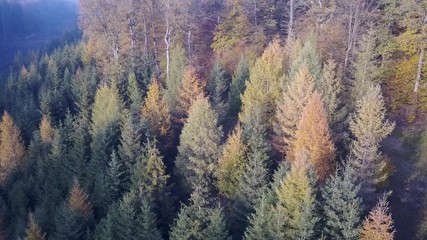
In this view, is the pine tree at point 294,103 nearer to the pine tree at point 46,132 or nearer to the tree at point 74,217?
the tree at point 74,217

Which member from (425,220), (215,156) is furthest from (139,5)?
(425,220)

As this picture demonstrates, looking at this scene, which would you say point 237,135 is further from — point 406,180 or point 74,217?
point 74,217

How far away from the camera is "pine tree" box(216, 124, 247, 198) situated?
2847cm

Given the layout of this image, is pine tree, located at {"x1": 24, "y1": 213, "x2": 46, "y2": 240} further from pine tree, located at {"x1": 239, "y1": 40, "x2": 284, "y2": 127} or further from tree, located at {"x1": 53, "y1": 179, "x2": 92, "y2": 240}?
pine tree, located at {"x1": 239, "y1": 40, "x2": 284, "y2": 127}

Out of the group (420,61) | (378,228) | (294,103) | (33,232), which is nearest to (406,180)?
(294,103)

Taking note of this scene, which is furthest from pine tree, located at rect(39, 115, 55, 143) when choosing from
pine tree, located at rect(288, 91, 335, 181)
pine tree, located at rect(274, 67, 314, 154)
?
pine tree, located at rect(288, 91, 335, 181)

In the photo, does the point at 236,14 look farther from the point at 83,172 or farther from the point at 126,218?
the point at 126,218

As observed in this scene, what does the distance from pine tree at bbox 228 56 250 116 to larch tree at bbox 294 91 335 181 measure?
14649 mm

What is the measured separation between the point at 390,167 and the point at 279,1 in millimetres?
32321

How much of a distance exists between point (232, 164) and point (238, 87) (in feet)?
45.0

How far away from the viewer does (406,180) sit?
30125 mm

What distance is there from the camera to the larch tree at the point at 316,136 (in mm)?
25938

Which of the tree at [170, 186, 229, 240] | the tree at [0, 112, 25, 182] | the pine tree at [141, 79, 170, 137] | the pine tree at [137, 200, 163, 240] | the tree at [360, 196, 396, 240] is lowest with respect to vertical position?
the tree at [0, 112, 25, 182]

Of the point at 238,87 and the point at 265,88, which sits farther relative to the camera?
the point at 238,87
